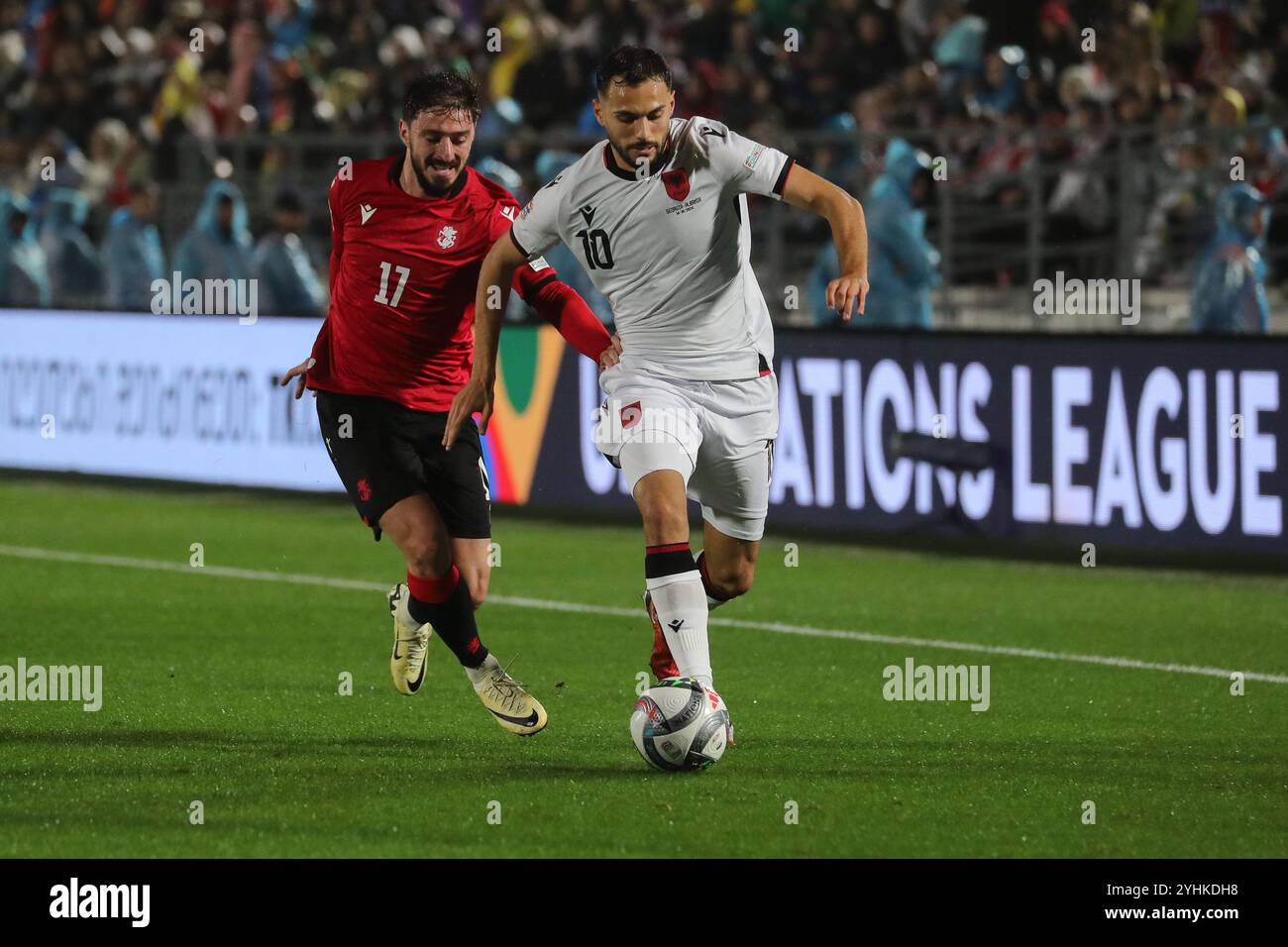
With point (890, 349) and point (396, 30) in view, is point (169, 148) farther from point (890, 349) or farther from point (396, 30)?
point (890, 349)

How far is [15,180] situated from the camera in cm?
2291

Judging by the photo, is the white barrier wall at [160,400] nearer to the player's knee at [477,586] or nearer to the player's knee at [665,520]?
the player's knee at [477,586]

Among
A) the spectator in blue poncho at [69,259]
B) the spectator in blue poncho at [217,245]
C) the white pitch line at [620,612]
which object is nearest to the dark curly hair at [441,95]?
the white pitch line at [620,612]

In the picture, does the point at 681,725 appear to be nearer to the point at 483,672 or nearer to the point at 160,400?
the point at 483,672

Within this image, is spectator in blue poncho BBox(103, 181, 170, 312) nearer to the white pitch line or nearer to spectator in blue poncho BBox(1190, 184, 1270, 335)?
the white pitch line

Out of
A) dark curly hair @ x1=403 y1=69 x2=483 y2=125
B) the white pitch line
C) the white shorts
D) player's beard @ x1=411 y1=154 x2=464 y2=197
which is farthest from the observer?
the white pitch line

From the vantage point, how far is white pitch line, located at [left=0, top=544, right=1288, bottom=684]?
972 centimetres

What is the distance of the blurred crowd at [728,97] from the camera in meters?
15.4

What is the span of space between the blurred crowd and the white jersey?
7.65m

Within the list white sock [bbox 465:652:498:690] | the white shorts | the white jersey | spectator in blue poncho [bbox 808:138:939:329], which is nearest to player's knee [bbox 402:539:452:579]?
white sock [bbox 465:652:498:690]

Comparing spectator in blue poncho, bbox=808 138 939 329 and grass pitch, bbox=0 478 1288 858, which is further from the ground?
spectator in blue poncho, bbox=808 138 939 329
